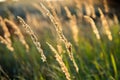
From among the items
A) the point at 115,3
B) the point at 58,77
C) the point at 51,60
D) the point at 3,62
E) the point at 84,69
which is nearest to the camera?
the point at 58,77

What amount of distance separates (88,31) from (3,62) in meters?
1.97

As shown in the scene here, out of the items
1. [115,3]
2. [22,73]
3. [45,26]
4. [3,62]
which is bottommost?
[22,73]

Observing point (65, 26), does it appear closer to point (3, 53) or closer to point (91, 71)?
point (3, 53)

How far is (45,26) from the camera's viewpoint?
9023mm

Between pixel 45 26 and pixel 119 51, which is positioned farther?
pixel 45 26

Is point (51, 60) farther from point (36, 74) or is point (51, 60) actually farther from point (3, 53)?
point (3, 53)

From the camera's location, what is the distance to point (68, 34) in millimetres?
7812

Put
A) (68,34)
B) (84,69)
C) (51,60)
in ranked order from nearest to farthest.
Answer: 1. (84,69)
2. (51,60)
3. (68,34)

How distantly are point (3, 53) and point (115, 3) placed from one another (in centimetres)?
541

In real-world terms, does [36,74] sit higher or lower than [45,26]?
lower

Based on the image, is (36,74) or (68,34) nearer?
(36,74)

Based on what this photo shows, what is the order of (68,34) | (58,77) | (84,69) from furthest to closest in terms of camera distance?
(68,34) → (84,69) → (58,77)

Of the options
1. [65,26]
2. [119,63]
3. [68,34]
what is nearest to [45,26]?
[65,26]

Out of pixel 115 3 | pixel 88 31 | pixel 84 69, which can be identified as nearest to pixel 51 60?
pixel 84 69
